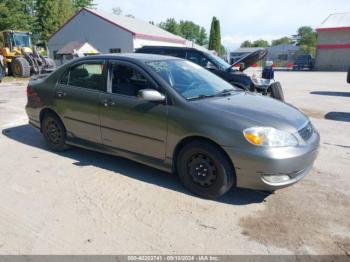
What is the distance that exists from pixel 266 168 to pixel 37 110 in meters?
4.01

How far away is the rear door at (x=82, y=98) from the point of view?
15.8 feet

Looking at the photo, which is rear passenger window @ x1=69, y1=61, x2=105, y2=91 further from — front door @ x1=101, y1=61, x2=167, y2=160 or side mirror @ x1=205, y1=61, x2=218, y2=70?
side mirror @ x1=205, y1=61, x2=218, y2=70

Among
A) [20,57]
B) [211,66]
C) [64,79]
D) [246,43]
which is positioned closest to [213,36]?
[20,57]

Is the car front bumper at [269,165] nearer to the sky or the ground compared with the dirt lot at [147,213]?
nearer to the sky

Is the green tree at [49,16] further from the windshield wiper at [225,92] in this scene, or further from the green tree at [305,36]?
the green tree at [305,36]

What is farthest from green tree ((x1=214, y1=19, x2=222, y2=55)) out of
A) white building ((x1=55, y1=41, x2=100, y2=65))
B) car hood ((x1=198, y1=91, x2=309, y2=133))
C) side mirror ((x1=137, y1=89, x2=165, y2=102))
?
side mirror ((x1=137, y1=89, x2=165, y2=102))

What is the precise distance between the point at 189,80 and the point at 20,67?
1782 centimetres

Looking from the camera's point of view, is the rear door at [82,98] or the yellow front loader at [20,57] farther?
the yellow front loader at [20,57]

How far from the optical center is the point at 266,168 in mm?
3521

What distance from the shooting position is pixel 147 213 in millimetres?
3621

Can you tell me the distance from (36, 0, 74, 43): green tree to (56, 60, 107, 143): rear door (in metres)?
46.9

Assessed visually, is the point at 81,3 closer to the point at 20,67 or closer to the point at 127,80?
the point at 20,67

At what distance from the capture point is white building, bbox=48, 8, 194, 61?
106ft

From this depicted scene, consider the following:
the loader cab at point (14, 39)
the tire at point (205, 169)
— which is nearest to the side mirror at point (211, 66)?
the tire at point (205, 169)
